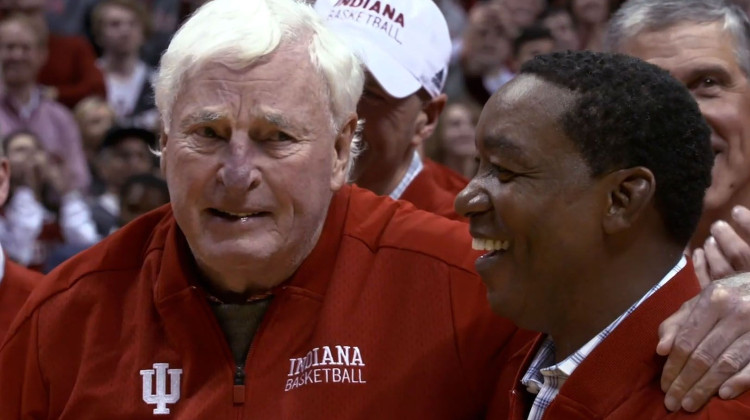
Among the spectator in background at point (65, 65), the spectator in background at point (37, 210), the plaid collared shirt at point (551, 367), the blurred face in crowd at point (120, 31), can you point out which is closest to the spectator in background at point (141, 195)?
the spectator in background at point (37, 210)

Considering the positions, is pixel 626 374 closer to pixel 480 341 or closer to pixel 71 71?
pixel 480 341

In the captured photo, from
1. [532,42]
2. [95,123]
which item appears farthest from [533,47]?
[95,123]

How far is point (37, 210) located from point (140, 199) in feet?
3.83


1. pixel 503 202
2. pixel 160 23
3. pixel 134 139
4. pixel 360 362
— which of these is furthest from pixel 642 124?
→ pixel 160 23

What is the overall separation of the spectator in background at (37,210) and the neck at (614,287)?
4.75 meters

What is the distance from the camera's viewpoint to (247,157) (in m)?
2.55

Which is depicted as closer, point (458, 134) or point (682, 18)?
point (682, 18)

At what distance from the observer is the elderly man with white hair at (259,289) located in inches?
101

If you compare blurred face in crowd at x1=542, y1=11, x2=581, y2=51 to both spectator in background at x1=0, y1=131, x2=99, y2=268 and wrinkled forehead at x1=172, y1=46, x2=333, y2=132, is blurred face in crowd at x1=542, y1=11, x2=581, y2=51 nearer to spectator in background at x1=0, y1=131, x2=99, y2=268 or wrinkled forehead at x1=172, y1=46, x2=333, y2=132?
spectator in background at x1=0, y1=131, x2=99, y2=268

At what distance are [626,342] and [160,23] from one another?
822cm

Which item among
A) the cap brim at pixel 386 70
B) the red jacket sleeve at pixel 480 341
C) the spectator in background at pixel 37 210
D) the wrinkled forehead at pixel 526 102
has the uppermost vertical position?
the wrinkled forehead at pixel 526 102

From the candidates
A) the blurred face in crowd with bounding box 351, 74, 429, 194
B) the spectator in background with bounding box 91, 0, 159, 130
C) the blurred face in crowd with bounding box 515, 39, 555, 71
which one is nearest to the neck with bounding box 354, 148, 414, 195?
the blurred face in crowd with bounding box 351, 74, 429, 194

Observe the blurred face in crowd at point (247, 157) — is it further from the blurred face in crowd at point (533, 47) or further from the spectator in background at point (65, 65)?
the spectator in background at point (65, 65)

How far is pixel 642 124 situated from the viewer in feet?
7.19
